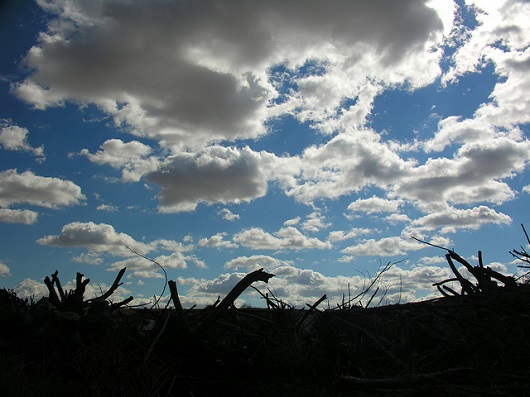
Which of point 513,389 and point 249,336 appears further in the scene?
point 249,336

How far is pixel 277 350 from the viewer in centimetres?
519

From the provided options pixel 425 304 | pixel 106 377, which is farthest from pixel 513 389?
Result: pixel 106 377

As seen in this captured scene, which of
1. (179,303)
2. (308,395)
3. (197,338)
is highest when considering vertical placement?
(179,303)

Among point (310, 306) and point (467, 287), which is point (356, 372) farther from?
point (467, 287)

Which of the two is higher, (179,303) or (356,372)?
(179,303)

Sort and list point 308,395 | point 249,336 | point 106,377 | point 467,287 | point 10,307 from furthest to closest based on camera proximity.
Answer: point 467,287, point 10,307, point 249,336, point 308,395, point 106,377

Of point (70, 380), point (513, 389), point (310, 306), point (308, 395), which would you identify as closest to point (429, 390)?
point (513, 389)

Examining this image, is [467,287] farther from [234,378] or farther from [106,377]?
[106,377]

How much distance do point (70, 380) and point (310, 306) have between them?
2952 millimetres

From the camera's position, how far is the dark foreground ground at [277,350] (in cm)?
409

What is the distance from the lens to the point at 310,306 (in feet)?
20.3

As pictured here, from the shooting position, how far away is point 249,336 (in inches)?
212

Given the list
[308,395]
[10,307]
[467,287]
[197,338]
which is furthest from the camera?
[467,287]

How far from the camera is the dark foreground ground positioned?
4086mm
